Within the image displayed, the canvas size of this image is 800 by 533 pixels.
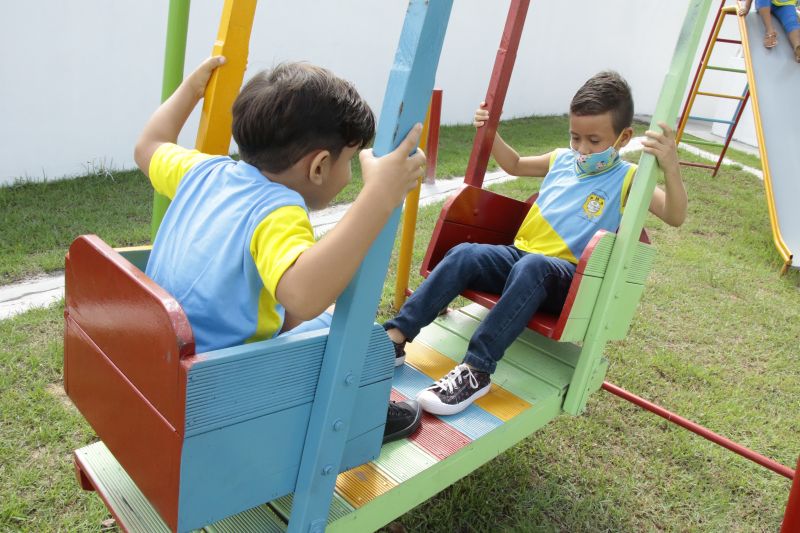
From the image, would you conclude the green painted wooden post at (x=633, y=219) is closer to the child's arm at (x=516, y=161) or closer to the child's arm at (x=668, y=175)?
the child's arm at (x=668, y=175)

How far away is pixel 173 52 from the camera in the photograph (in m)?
1.72

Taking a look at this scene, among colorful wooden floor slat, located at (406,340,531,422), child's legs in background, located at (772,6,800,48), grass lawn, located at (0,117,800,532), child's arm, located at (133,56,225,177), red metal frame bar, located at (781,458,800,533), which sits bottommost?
grass lawn, located at (0,117,800,532)

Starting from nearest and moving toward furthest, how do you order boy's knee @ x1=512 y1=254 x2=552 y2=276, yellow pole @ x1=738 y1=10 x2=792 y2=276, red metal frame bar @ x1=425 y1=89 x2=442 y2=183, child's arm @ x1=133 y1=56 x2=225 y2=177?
1. child's arm @ x1=133 y1=56 x2=225 y2=177
2. boy's knee @ x1=512 y1=254 x2=552 y2=276
3. red metal frame bar @ x1=425 y1=89 x2=442 y2=183
4. yellow pole @ x1=738 y1=10 x2=792 y2=276

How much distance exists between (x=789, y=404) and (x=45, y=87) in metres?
4.94

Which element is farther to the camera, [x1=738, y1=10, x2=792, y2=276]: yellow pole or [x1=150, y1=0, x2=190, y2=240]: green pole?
[x1=738, y1=10, x2=792, y2=276]: yellow pole

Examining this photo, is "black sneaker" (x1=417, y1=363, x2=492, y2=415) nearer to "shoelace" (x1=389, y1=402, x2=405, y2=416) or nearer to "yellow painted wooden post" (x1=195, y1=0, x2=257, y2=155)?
"shoelace" (x1=389, y1=402, x2=405, y2=416)

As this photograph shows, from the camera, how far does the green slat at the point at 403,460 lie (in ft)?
4.94

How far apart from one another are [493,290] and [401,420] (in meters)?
0.75

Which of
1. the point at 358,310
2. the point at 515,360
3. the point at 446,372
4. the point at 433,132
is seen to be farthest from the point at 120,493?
the point at 433,132

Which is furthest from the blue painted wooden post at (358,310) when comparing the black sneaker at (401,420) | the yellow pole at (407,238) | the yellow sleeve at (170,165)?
the yellow pole at (407,238)

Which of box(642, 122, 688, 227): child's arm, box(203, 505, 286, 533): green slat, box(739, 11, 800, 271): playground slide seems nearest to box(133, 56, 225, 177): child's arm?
box(203, 505, 286, 533): green slat

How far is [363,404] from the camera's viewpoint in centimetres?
130

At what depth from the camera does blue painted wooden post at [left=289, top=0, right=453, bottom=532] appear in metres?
1.05

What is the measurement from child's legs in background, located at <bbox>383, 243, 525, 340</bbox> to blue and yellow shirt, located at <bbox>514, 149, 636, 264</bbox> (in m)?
0.18
